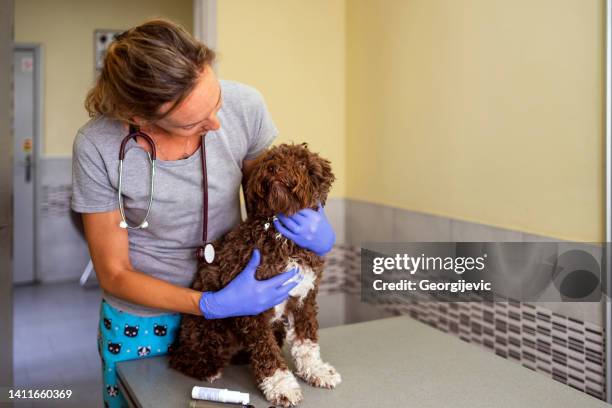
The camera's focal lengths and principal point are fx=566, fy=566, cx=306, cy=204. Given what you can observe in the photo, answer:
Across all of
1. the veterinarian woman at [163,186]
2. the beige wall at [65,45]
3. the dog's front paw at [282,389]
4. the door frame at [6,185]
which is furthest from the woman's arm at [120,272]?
the beige wall at [65,45]

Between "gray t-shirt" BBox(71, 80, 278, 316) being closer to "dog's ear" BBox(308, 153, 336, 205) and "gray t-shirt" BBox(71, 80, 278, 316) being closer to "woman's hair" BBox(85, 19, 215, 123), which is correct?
"woman's hair" BBox(85, 19, 215, 123)

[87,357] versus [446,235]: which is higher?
[446,235]

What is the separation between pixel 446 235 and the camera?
8.55 feet

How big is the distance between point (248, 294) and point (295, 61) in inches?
89.5

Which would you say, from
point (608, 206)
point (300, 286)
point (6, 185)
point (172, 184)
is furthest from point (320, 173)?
point (6, 185)

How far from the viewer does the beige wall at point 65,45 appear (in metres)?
5.57

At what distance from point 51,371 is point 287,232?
2849 millimetres

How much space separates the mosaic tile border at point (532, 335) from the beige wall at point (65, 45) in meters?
4.25

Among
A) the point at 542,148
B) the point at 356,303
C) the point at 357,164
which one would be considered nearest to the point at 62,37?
the point at 357,164

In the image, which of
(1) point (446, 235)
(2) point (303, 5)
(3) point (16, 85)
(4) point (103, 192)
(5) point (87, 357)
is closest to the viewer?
(4) point (103, 192)

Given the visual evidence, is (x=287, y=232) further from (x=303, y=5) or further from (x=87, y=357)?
(x=87, y=357)

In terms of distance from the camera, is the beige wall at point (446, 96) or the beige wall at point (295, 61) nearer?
the beige wall at point (446, 96)

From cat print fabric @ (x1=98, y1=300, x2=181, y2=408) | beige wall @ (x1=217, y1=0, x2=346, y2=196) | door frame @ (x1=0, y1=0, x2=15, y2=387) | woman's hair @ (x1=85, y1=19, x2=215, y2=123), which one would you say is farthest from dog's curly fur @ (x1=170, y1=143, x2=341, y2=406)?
beige wall @ (x1=217, y1=0, x2=346, y2=196)

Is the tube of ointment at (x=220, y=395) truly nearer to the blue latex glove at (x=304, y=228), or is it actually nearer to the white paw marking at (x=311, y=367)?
the white paw marking at (x=311, y=367)
